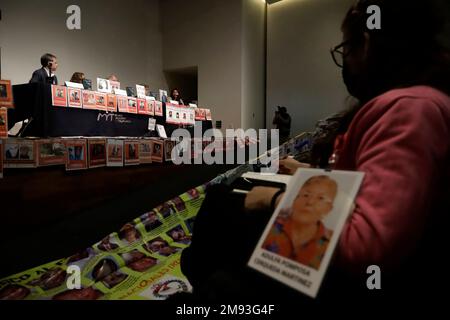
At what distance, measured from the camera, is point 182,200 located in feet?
5.49

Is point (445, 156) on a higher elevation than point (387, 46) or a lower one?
lower

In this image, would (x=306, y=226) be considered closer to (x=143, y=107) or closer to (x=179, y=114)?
(x=143, y=107)

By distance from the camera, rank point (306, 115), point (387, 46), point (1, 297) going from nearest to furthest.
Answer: point (387, 46) → point (1, 297) → point (306, 115)

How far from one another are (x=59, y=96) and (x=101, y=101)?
A: 0.46 metres

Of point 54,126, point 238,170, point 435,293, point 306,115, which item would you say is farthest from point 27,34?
point 435,293

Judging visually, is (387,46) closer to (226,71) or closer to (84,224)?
(84,224)

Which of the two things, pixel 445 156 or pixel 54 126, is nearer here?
pixel 445 156

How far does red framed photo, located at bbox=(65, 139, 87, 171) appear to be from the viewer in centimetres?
184

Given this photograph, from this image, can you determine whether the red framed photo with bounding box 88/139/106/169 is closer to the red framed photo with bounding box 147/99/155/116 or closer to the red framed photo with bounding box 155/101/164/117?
the red framed photo with bounding box 147/99/155/116

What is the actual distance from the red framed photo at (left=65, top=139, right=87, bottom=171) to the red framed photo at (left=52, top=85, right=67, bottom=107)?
4.46 feet

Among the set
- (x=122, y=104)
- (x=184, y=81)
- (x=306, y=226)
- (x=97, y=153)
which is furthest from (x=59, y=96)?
(x=184, y=81)

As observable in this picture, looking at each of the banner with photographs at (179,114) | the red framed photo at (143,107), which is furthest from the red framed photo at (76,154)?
the banner with photographs at (179,114)

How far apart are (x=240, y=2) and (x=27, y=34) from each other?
4.06 meters

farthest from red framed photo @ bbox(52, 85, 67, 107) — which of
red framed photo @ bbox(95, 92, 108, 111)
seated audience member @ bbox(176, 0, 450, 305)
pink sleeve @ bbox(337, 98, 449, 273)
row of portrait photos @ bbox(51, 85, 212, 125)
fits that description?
pink sleeve @ bbox(337, 98, 449, 273)
